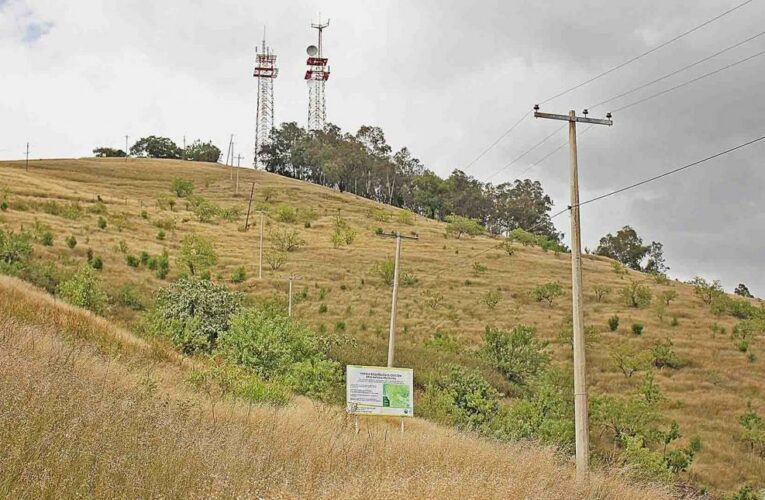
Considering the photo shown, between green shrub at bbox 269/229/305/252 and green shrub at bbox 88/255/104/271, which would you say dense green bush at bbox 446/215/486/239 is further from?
green shrub at bbox 88/255/104/271

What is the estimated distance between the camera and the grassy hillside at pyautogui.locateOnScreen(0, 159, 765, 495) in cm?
4188

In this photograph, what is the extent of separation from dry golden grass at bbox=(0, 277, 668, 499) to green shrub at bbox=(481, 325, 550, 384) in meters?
31.1

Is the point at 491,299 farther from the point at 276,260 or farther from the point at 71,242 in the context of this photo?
the point at 71,242

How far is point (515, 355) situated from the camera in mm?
44781

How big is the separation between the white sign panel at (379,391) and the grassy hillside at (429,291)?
17.9 meters

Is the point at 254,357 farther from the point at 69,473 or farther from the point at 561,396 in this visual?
the point at 69,473

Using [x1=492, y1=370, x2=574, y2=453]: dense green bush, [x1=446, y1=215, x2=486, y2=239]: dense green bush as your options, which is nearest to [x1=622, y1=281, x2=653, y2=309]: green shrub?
[x1=446, y1=215, x2=486, y2=239]: dense green bush

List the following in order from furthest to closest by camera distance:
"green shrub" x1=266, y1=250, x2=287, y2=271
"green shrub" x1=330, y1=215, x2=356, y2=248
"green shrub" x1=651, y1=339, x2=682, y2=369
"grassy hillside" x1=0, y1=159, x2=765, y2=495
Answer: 1. "green shrub" x1=330, y1=215, x2=356, y2=248
2. "green shrub" x1=266, y1=250, x2=287, y2=271
3. "green shrub" x1=651, y1=339, x2=682, y2=369
4. "grassy hillside" x1=0, y1=159, x2=765, y2=495

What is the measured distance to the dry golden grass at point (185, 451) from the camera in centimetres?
636

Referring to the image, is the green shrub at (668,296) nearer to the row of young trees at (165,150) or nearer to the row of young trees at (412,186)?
the row of young trees at (412,186)

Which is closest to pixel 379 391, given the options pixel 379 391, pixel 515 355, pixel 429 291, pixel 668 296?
pixel 379 391

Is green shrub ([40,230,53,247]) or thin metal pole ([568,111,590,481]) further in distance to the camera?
green shrub ([40,230,53,247])

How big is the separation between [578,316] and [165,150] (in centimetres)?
15371

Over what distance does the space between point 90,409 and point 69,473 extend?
1600mm
